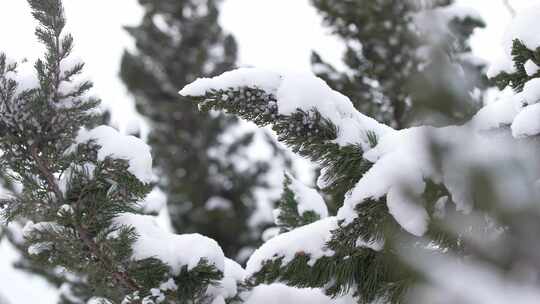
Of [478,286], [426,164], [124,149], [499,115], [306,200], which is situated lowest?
[478,286]

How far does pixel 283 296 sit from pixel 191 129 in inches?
429

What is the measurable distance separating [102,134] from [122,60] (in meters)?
11.3

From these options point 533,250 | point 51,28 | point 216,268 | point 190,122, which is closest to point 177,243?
point 216,268

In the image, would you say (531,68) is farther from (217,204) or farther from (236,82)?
(217,204)

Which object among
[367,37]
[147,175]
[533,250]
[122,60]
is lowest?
[533,250]

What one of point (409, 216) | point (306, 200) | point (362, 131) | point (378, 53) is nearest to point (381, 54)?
point (378, 53)

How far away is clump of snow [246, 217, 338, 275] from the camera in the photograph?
7.14 ft

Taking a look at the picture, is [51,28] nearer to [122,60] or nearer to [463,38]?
[463,38]

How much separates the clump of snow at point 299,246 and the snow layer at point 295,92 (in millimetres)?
371

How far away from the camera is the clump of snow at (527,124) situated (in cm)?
157

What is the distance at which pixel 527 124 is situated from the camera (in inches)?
62.5

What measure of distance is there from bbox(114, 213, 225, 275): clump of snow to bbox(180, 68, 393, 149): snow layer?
0.68 m

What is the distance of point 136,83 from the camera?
509 inches

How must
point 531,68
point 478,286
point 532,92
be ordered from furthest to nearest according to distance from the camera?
point 531,68 → point 532,92 → point 478,286
